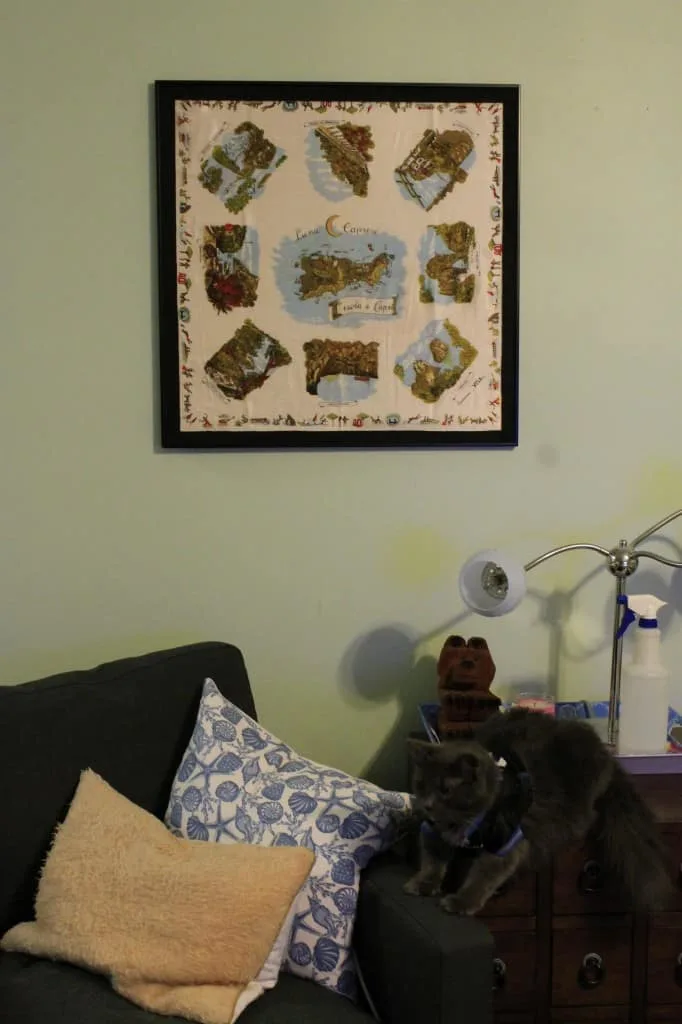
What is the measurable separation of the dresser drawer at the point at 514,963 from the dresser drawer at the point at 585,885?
8 cm

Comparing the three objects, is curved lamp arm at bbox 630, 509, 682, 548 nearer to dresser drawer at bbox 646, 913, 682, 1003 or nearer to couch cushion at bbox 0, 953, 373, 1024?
dresser drawer at bbox 646, 913, 682, 1003

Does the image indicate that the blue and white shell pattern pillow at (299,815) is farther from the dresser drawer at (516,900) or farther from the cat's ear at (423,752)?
the dresser drawer at (516,900)

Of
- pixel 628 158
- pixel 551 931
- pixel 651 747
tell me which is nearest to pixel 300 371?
pixel 628 158

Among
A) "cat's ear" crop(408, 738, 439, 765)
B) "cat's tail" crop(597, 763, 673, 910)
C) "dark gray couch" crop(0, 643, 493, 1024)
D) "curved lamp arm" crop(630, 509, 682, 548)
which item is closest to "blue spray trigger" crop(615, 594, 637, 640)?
"curved lamp arm" crop(630, 509, 682, 548)

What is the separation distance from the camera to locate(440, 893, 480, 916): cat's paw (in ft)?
4.77

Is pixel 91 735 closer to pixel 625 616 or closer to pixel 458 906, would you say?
pixel 458 906

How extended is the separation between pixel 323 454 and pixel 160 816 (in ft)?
2.72

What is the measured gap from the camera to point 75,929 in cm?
147

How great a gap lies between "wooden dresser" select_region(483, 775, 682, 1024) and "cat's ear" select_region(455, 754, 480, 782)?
286 millimetres

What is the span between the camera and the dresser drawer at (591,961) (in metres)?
1.71

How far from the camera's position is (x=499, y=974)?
1707 mm

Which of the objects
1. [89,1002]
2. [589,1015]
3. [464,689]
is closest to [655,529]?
[464,689]

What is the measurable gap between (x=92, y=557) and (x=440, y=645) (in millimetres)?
809

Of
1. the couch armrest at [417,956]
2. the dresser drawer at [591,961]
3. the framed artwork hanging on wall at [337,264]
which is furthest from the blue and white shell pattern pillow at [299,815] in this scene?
the framed artwork hanging on wall at [337,264]
